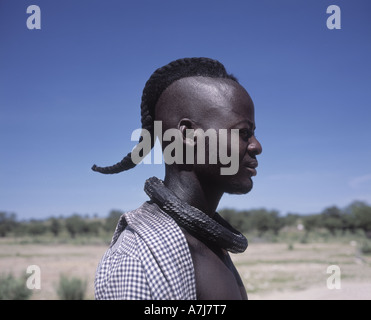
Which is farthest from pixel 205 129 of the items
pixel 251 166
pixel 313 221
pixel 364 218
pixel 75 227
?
pixel 313 221

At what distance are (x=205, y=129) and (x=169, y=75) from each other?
464 mm

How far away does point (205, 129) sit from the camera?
222 cm

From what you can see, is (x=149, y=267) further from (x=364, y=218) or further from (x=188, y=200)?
(x=364, y=218)

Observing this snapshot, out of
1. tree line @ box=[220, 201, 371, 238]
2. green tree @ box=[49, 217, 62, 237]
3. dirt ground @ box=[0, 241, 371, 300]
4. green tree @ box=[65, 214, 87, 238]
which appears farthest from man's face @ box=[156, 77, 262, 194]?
green tree @ box=[49, 217, 62, 237]

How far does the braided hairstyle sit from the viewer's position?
242cm

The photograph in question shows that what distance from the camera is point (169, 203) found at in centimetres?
219

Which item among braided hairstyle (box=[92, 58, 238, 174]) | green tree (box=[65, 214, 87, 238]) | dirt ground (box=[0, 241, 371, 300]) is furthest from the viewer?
green tree (box=[65, 214, 87, 238])

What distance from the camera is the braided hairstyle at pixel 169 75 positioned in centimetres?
242

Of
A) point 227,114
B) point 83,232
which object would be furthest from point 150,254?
point 83,232

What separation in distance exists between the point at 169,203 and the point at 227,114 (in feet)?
1.95

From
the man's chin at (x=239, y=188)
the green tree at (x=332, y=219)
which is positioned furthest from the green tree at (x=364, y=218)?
the man's chin at (x=239, y=188)

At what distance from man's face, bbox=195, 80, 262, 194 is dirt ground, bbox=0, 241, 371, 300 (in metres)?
12.1

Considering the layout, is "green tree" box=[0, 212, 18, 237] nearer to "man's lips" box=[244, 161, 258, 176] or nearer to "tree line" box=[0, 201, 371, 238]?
"tree line" box=[0, 201, 371, 238]

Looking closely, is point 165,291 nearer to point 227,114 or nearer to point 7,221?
point 227,114
